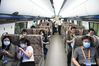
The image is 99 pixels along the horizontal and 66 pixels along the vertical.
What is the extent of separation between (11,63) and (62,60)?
4.37 metres

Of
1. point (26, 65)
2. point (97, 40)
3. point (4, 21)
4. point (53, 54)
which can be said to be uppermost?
point (4, 21)

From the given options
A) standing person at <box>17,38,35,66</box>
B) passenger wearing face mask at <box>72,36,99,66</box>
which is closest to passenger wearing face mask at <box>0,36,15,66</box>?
standing person at <box>17,38,35,66</box>

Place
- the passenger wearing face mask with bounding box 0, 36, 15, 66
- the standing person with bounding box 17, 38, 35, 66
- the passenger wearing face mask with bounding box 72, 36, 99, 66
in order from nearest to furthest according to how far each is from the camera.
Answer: the passenger wearing face mask with bounding box 72, 36, 99, 66 < the standing person with bounding box 17, 38, 35, 66 < the passenger wearing face mask with bounding box 0, 36, 15, 66

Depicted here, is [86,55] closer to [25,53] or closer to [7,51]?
[25,53]

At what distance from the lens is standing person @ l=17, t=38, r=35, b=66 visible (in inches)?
210

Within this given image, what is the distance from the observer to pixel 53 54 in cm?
1116

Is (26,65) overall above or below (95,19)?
below

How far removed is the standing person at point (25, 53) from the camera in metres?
5.32

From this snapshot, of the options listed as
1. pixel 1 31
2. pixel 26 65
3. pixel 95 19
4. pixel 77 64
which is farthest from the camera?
pixel 95 19

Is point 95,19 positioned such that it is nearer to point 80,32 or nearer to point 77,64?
point 80,32

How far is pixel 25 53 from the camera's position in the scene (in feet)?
17.3

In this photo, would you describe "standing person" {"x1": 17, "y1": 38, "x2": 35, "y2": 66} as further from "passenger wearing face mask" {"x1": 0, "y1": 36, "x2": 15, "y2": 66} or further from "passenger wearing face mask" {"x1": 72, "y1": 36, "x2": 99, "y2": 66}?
"passenger wearing face mask" {"x1": 72, "y1": 36, "x2": 99, "y2": 66}

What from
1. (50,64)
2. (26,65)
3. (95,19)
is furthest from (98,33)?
(26,65)

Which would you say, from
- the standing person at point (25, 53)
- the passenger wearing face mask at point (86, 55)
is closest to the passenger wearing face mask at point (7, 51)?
the standing person at point (25, 53)
